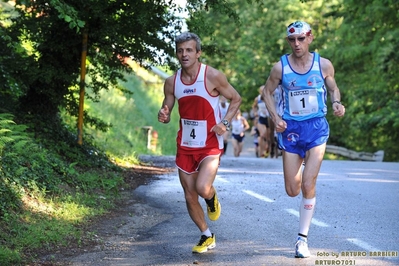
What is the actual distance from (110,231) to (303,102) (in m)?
2.94

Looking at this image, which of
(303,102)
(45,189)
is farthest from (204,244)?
(45,189)

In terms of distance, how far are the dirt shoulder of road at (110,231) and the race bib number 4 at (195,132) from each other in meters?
1.35

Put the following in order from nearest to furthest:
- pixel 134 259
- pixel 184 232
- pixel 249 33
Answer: pixel 134 259 → pixel 184 232 → pixel 249 33

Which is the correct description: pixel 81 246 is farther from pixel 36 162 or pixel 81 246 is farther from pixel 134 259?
pixel 36 162

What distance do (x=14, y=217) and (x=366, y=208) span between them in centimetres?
482

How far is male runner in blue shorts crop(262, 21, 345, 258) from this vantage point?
8.94 m

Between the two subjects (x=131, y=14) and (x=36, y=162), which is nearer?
(x=36, y=162)

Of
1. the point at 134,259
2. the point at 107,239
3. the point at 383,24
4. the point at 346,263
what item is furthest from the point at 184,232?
the point at 383,24

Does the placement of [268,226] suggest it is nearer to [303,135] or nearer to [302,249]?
[303,135]

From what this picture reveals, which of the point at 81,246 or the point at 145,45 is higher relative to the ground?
the point at 145,45

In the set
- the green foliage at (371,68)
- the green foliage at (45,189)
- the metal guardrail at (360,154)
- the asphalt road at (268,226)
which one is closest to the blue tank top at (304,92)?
the asphalt road at (268,226)

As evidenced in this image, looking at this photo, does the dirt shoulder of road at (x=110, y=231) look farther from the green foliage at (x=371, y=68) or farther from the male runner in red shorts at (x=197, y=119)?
the green foliage at (x=371, y=68)

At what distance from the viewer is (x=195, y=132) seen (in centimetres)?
914

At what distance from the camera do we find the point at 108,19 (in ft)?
48.3
